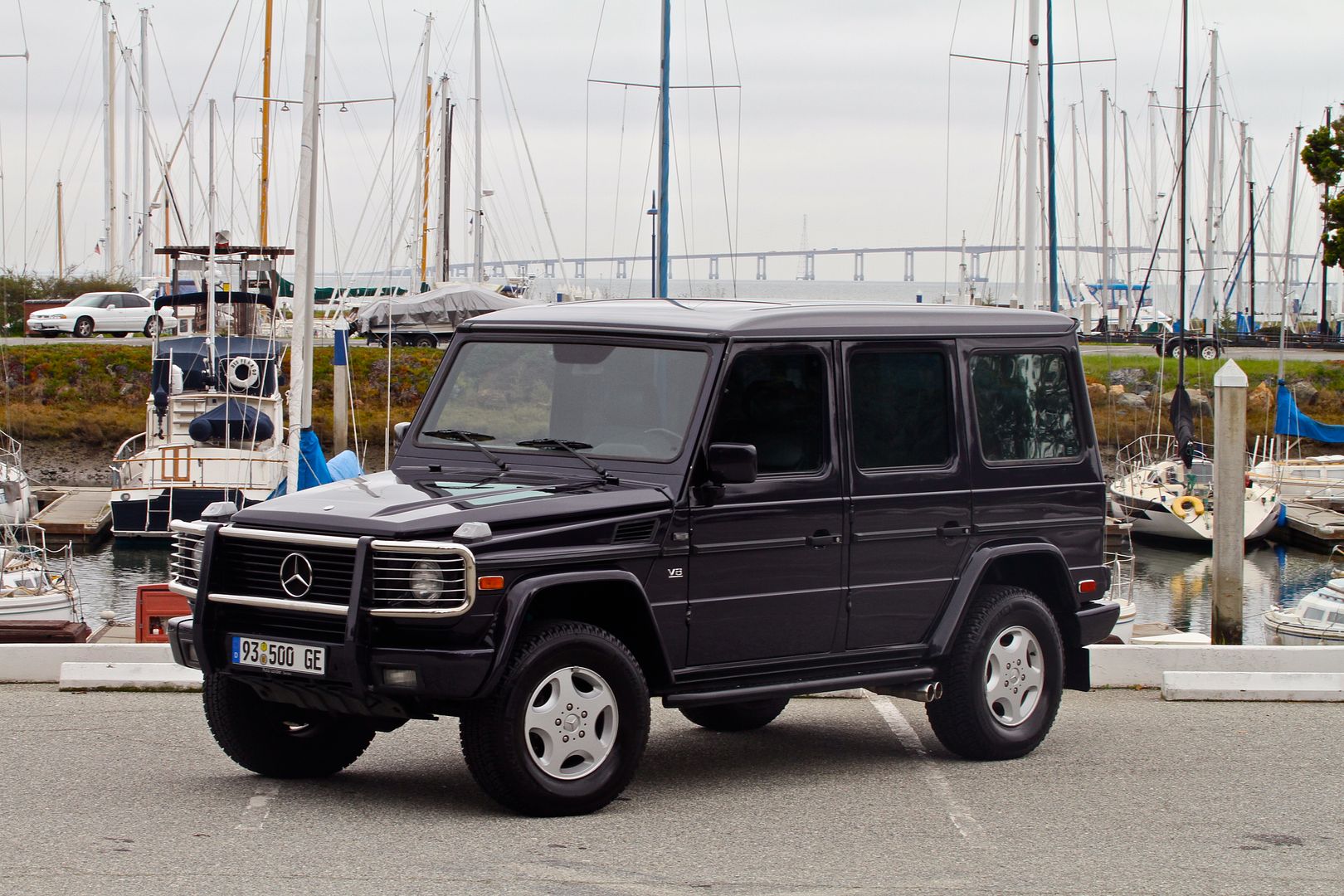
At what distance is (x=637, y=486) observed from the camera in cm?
755

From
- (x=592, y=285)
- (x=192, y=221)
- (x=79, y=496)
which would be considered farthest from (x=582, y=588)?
(x=592, y=285)

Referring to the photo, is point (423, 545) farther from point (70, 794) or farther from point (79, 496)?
point (79, 496)

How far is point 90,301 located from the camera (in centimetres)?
5028

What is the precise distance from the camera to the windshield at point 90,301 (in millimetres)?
50031

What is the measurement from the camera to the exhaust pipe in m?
8.49

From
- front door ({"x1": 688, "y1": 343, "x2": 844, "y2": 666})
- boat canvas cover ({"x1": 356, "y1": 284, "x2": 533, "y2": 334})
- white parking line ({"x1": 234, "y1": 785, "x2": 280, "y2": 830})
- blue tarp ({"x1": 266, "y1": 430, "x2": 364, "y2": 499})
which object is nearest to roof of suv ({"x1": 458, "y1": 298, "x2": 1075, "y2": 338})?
front door ({"x1": 688, "y1": 343, "x2": 844, "y2": 666})

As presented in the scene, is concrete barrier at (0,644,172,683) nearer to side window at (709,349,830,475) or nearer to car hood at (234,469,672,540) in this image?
car hood at (234,469,672,540)

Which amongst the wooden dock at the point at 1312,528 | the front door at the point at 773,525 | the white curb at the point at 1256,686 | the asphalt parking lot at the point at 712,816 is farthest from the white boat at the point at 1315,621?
the wooden dock at the point at 1312,528

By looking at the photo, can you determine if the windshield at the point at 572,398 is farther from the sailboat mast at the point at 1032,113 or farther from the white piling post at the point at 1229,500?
the sailboat mast at the point at 1032,113

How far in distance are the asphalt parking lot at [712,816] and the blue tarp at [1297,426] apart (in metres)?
32.7

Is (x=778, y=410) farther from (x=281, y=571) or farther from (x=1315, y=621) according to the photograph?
(x=1315, y=621)

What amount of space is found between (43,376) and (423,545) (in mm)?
39310

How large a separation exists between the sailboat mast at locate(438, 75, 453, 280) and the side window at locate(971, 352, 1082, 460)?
137 feet

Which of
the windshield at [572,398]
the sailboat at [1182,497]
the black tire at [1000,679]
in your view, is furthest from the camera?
the sailboat at [1182,497]
